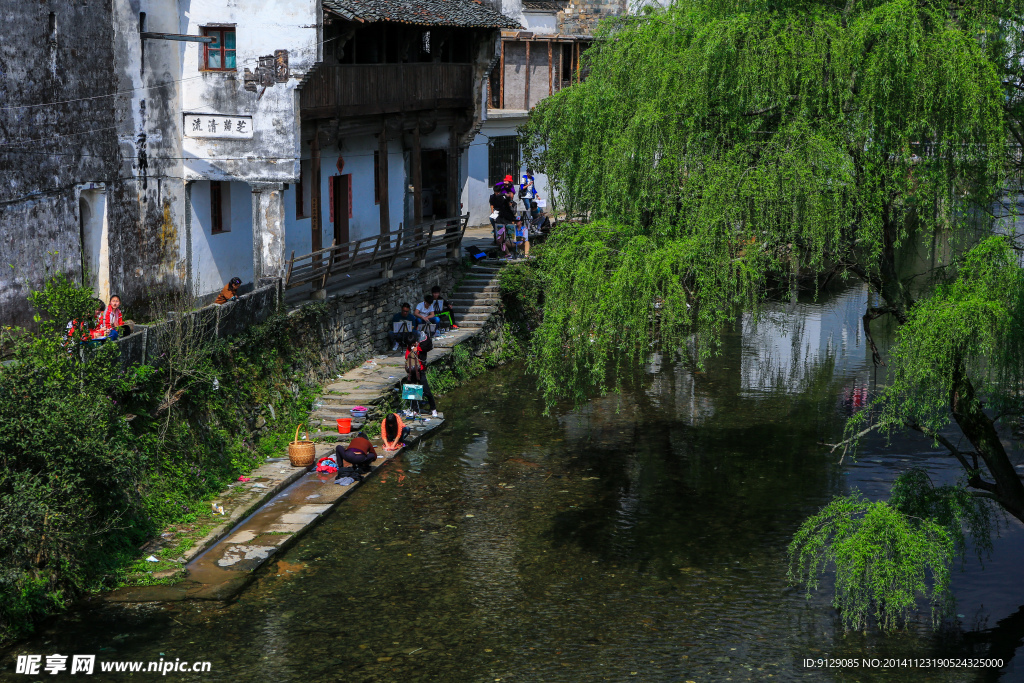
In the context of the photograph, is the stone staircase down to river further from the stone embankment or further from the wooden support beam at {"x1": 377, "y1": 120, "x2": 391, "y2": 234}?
the wooden support beam at {"x1": 377, "y1": 120, "x2": 391, "y2": 234}

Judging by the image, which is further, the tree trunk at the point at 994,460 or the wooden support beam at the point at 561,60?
the wooden support beam at the point at 561,60

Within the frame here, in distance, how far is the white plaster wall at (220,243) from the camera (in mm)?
23422

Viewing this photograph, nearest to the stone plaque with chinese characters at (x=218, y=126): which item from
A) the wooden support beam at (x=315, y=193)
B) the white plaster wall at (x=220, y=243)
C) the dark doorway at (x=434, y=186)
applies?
the white plaster wall at (x=220, y=243)

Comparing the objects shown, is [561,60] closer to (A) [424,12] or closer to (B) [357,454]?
(A) [424,12]

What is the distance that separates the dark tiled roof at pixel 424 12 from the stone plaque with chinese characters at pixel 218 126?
2745mm

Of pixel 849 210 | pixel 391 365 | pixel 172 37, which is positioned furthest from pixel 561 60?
pixel 849 210

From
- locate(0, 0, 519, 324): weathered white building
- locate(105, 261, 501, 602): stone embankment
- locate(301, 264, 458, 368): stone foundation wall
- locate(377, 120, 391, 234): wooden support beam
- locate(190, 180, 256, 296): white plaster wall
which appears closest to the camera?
locate(105, 261, 501, 602): stone embankment

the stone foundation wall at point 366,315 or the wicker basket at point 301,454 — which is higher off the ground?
the stone foundation wall at point 366,315

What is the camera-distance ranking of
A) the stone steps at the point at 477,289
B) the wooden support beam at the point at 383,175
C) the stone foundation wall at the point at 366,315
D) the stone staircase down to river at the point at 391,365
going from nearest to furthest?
the stone staircase down to river at the point at 391,365 → the stone foundation wall at the point at 366,315 → the wooden support beam at the point at 383,175 → the stone steps at the point at 477,289

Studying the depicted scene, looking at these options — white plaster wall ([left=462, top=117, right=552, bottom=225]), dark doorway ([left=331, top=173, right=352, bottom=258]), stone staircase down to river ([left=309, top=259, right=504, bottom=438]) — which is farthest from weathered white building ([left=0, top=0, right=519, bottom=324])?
white plaster wall ([left=462, top=117, right=552, bottom=225])

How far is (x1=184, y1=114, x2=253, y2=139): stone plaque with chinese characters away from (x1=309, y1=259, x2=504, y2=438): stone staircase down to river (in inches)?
200

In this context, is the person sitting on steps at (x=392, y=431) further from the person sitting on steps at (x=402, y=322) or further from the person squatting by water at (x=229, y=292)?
the person sitting on steps at (x=402, y=322)

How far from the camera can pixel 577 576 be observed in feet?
46.9

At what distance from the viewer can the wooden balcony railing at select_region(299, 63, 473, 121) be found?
2262 cm
